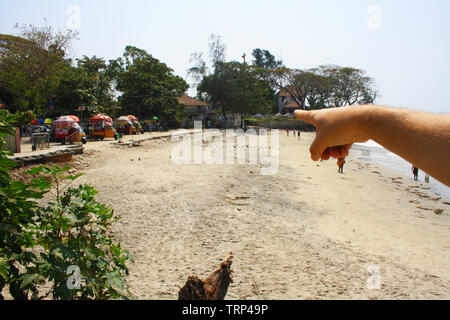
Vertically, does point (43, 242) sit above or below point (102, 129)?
below

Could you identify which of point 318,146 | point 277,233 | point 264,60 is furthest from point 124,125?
point 264,60

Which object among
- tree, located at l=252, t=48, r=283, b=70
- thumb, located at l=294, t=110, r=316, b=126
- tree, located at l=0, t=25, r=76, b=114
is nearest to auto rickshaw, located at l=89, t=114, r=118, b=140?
tree, located at l=0, t=25, r=76, b=114

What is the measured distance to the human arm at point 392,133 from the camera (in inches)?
35.4

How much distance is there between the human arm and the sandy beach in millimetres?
4079

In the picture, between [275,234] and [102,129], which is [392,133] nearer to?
[275,234]

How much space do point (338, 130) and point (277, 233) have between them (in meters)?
6.40

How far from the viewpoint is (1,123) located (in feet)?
6.26

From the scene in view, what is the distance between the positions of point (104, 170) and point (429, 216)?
521 inches

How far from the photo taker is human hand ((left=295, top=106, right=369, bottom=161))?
1.12m

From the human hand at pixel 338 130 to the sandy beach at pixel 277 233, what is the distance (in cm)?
404

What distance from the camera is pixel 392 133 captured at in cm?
102

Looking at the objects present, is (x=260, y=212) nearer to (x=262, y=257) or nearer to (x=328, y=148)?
(x=262, y=257)

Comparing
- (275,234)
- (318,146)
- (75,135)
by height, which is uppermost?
(75,135)
